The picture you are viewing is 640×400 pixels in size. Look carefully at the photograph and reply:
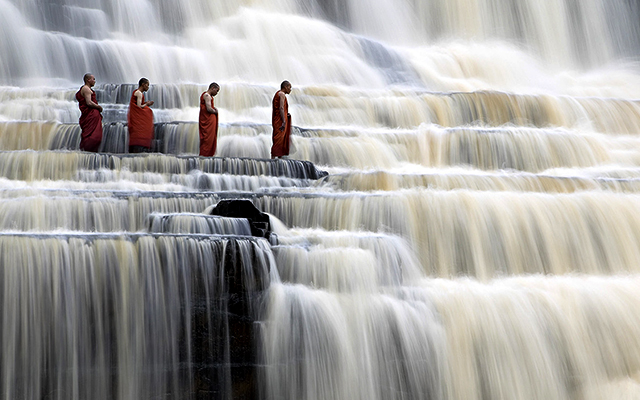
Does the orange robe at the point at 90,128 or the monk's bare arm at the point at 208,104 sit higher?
the monk's bare arm at the point at 208,104

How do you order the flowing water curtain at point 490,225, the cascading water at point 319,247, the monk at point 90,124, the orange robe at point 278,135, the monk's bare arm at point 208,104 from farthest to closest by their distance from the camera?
1. the orange robe at point 278,135
2. the monk's bare arm at point 208,104
3. the monk at point 90,124
4. the flowing water curtain at point 490,225
5. the cascading water at point 319,247

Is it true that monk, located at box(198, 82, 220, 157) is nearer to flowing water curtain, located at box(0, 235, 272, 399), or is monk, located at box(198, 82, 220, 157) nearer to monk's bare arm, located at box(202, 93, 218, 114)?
monk's bare arm, located at box(202, 93, 218, 114)

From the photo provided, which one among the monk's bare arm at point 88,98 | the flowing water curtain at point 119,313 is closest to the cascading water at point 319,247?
the flowing water curtain at point 119,313

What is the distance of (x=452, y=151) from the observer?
532 inches

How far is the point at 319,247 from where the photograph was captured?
808 cm

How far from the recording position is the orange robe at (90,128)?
1211 cm

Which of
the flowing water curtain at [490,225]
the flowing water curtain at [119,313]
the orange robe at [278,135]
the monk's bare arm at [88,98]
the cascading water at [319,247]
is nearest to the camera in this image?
the flowing water curtain at [119,313]

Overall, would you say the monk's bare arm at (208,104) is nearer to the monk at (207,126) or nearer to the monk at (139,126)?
the monk at (207,126)

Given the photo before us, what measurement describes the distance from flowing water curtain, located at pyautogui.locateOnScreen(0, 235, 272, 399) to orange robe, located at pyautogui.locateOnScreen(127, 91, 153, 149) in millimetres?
5719

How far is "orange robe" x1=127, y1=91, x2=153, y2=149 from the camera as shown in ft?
40.6

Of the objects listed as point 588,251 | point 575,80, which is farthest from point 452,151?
point 575,80

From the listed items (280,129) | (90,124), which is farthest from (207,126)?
(90,124)

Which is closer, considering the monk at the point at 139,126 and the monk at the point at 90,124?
the monk at the point at 90,124

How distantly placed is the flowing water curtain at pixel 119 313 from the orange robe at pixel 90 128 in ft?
18.5
